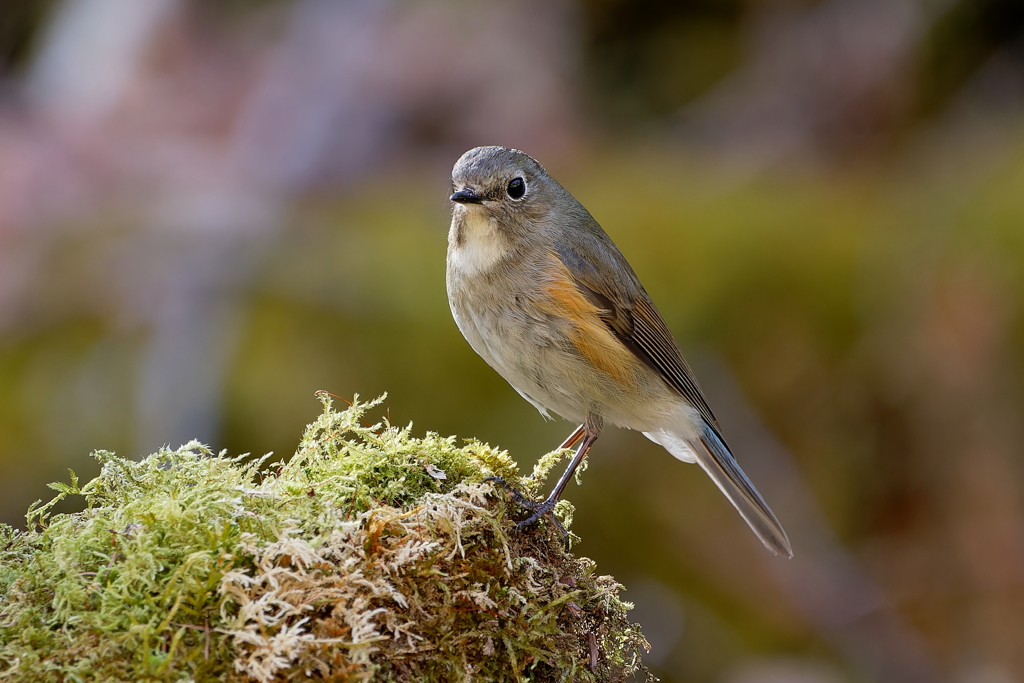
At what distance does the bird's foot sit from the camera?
2.14 m

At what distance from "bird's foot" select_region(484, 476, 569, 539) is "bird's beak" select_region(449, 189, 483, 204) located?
1220mm

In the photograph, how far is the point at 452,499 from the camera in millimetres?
1937

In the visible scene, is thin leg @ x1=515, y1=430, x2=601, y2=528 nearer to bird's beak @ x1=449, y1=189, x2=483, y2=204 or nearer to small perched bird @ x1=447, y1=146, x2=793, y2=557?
small perched bird @ x1=447, y1=146, x2=793, y2=557

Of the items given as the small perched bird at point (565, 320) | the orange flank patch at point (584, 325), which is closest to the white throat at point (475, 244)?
the small perched bird at point (565, 320)

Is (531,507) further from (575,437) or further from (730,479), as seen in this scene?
(730,479)

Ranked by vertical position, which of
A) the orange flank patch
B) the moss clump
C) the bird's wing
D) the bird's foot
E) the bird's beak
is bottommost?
the moss clump

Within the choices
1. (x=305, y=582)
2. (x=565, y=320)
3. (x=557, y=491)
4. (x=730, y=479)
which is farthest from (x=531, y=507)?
(x=730, y=479)

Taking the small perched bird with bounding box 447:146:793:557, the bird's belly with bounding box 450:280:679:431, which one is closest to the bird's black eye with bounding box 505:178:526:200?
the small perched bird with bounding box 447:146:793:557

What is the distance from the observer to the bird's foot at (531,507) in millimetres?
2141

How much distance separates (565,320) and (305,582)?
5.12ft

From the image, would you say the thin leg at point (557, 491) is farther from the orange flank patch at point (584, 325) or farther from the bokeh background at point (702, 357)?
the bokeh background at point (702, 357)

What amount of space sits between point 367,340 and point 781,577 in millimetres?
2885

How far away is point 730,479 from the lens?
356 centimetres

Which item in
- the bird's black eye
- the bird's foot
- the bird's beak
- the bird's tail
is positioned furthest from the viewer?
the bird's tail
